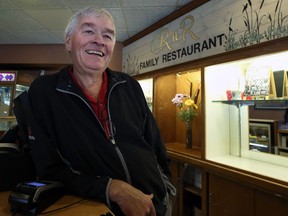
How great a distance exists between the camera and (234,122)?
185cm

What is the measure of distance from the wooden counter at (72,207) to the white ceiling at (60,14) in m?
1.98

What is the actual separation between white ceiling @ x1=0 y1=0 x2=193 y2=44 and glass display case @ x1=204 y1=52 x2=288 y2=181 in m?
0.85

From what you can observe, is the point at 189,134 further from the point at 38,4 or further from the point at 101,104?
the point at 38,4

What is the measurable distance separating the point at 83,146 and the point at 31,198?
0.83 feet

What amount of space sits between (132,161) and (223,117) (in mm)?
1274

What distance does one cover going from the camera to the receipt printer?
1.82 feet

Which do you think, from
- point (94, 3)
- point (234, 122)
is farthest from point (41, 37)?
point (234, 122)

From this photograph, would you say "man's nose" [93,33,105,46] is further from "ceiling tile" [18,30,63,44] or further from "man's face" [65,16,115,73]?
"ceiling tile" [18,30,63,44]

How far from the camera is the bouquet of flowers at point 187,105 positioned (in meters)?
2.20

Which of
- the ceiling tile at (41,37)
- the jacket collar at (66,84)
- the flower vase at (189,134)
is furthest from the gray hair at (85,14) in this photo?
the ceiling tile at (41,37)

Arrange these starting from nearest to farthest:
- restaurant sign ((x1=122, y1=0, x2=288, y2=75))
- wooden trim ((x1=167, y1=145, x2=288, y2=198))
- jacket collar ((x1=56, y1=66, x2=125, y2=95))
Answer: jacket collar ((x1=56, y1=66, x2=125, y2=95)), wooden trim ((x1=167, y1=145, x2=288, y2=198)), restaurant sign ((x1=122, y1=0, x2=288, y2=75))

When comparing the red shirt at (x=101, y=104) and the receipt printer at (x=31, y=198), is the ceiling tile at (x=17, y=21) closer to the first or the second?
the red shirt at (x=101, y=104)

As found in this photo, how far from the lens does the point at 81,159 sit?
0.78 metres

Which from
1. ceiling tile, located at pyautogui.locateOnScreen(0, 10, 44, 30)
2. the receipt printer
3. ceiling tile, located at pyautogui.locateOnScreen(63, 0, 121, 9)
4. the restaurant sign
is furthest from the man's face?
ceiling tile, located at pyautogui.locateOnScreen(0, 10, 44, 30)
